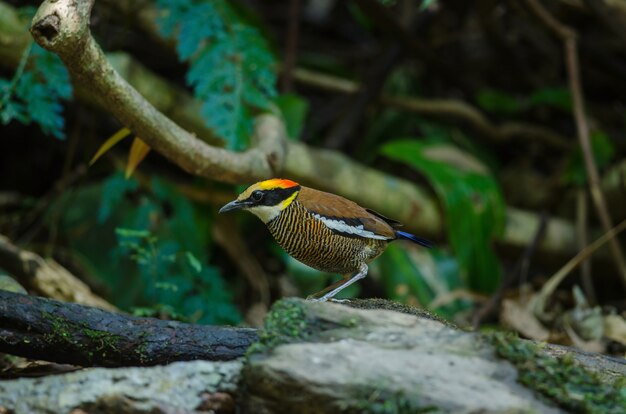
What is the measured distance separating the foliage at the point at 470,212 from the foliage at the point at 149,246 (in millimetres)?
1864

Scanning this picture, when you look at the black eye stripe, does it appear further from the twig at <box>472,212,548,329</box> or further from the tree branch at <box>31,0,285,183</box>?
the twig at <box>472,212,548,329</box>

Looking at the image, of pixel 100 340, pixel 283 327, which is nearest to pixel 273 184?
pixel 100 340

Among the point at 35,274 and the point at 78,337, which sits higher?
the point at 78,337

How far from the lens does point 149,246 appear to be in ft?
19.3

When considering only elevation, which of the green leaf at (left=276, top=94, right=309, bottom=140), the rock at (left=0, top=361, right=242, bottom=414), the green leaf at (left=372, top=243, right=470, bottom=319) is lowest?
the green leaf at (left=372, top=243, right=470, bottom=319)

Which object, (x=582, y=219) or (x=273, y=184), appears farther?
(x=582, y=219)

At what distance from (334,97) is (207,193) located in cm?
257

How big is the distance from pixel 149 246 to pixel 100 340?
2.49 metres

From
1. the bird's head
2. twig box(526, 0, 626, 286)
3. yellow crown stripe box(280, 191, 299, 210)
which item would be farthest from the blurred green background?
yellow crown stripe box(280, 191, 299, 210)

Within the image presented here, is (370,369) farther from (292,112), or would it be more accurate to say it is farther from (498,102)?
(498,102)

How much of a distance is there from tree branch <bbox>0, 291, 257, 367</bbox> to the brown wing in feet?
2.76

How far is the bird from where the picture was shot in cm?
400

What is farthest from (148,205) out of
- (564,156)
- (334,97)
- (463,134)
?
(564,156)

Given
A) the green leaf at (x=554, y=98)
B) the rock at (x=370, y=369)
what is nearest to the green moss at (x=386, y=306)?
the rock at (x=370, y=369)
